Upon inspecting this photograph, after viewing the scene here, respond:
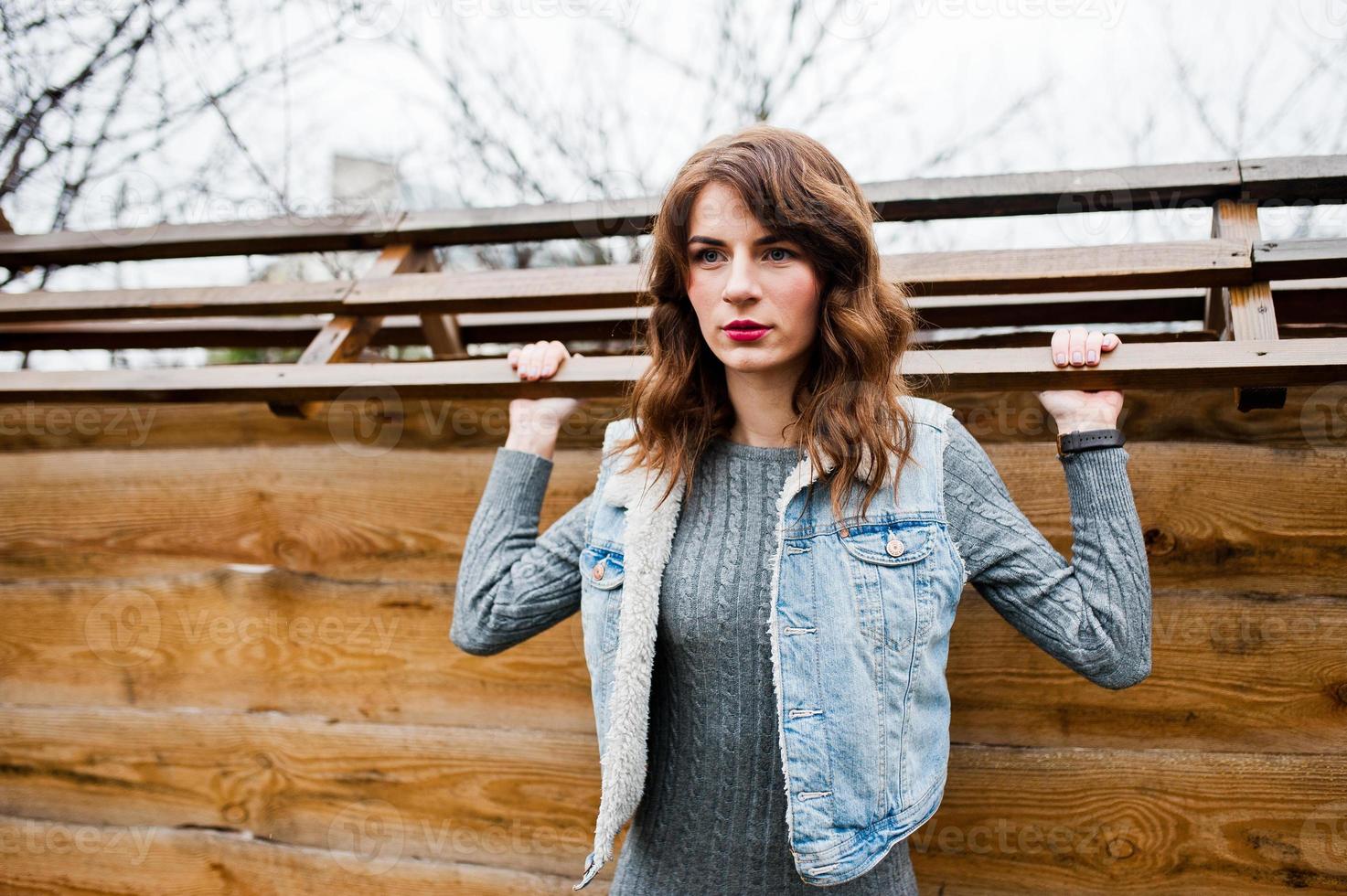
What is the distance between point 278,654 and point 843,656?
1.61m

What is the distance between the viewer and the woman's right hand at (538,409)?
5.15 ft

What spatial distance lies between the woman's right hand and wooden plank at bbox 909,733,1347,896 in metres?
Result: 1.09

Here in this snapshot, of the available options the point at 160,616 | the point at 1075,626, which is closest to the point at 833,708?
the point at 1075,626

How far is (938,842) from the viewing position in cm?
186

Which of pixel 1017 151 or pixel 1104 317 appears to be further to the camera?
pixel 1017 151

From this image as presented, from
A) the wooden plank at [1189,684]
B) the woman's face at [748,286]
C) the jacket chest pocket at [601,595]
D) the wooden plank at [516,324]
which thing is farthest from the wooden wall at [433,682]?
the woman's face at [748,286]

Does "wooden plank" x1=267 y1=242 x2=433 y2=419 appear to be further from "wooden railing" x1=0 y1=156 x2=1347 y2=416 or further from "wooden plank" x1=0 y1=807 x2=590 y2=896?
"wooden plank" x1=0 y1=807 x2=590 y2=896

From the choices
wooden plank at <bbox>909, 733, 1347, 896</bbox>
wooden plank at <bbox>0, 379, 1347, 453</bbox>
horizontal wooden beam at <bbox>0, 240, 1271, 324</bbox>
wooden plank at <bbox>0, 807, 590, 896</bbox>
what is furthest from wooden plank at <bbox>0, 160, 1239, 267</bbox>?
wooden plank at <bbox>0, 807, 590, 896</bbox>

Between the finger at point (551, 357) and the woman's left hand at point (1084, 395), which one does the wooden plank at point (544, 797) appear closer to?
the woman's left hand at point (1084, 395)

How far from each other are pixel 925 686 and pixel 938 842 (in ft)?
2.55

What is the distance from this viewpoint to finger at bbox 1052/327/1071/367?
1.34 meters

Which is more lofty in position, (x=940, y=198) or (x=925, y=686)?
(x=940, y=198)

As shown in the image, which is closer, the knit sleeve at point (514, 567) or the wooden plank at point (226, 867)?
the knit sleeve at point (514, 567)

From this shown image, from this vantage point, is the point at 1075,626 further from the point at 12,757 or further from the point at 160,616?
the point at 12,757
